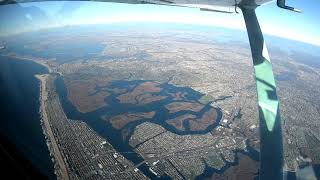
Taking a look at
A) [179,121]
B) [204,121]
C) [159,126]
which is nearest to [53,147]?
[159,126]

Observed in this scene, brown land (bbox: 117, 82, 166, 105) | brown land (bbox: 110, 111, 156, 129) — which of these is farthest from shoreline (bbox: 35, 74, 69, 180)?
brown land (bbox: 117, 82, 166, 105)

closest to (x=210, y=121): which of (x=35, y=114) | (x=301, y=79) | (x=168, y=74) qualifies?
(x=35, y=114)

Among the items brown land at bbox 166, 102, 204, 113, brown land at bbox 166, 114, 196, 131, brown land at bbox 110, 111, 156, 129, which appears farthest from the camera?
brown land at bbox 166, 102, 204, 113

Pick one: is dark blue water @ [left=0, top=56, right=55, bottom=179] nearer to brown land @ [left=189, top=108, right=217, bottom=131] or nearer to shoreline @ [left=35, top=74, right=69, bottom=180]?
shoreline @ [left=35, top=74, right=69, bottom=180]

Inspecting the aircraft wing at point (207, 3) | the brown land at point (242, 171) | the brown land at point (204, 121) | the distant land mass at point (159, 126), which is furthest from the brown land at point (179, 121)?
the aircraft wing at point (207, 3)

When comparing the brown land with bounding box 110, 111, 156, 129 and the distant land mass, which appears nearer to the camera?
the distant land mass

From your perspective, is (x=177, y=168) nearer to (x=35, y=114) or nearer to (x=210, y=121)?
(x=210, y=121)
